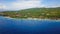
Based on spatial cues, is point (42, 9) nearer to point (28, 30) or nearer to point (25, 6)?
point (25, 6)

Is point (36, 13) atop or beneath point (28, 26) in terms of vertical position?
atop

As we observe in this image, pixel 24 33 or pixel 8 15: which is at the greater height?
pixel 8 15

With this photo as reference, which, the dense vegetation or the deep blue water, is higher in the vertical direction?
the dense vegetation

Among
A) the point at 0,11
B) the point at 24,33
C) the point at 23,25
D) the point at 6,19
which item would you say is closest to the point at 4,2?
the point at 0,11

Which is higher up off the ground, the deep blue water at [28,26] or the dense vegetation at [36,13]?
the dense vegetation at [36,13]
